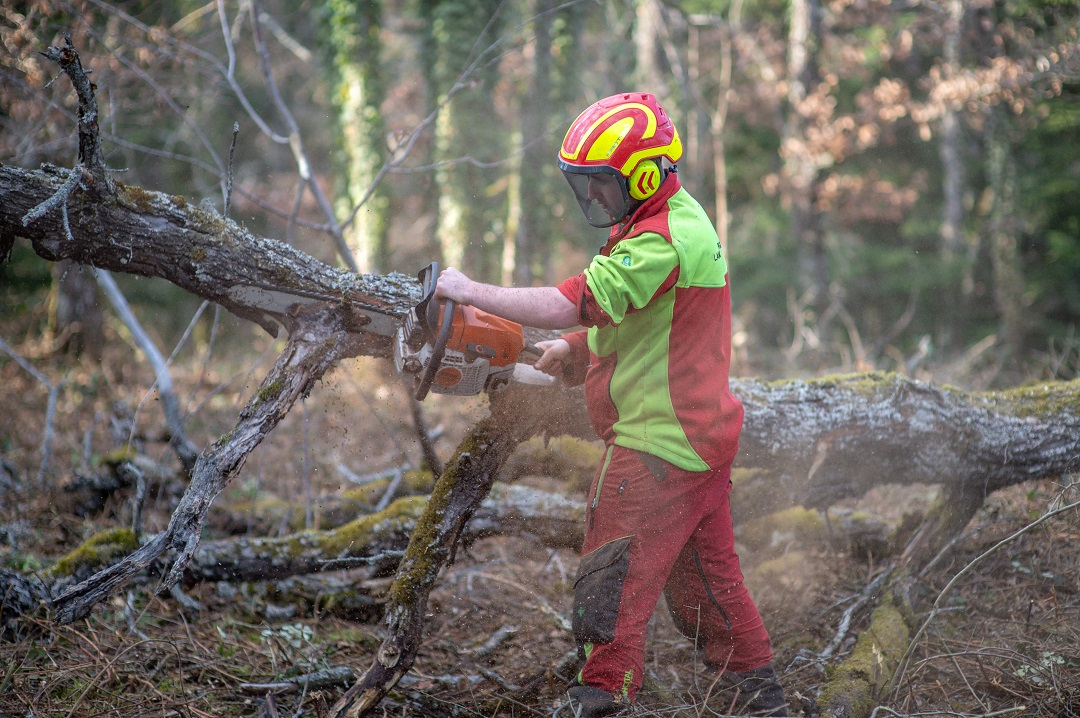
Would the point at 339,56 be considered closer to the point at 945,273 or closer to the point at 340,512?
the point at 340,512

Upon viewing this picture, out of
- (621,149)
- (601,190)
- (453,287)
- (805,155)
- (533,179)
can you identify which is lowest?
(453,287)

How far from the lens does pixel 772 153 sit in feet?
48.8

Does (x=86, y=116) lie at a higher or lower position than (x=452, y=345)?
higher

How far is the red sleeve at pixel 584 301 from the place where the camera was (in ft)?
7.93

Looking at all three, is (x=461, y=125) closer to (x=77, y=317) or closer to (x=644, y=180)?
(x=77, y=317)

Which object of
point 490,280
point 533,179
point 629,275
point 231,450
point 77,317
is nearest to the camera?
point 629,275

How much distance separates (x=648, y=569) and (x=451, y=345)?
1037 mm

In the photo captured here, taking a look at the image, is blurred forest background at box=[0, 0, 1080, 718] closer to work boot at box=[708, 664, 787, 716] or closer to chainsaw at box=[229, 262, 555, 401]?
work boot at box=[708, 664, 787, 716]

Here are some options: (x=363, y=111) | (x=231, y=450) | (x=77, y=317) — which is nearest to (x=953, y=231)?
(x=363, y=111)

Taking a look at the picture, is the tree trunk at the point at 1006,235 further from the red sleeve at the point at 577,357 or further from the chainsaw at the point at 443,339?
the chainsaw at the point at 443,339

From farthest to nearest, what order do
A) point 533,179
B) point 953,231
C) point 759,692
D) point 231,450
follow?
1. point 953,231
2. point 533,179
3. point 759,692
4. point 231,450

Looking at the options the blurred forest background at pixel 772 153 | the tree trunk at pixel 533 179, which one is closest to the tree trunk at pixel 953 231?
the blurred forest background at pixel 772 153

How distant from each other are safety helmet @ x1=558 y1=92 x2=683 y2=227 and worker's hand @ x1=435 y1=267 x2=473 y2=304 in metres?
0.52

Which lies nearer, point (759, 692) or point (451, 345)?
point (451, 345)
